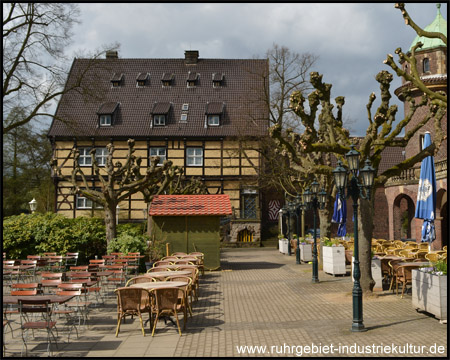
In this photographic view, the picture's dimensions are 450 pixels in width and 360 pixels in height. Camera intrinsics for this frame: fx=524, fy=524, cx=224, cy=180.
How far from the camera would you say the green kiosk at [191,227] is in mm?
20531

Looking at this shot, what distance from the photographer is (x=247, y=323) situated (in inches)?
398

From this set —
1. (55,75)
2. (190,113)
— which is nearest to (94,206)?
(190,113)

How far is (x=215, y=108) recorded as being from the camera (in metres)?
40.6

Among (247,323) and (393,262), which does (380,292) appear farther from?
(247,323)

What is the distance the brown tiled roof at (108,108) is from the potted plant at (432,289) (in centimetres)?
3308

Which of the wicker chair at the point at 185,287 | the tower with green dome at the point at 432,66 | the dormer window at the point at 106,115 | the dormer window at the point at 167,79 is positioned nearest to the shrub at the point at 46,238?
the wicker chair at the point at 185,287

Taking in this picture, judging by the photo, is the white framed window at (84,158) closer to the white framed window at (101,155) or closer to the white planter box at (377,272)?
the white framed window at (101,155)

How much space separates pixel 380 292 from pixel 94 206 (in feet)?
88.6

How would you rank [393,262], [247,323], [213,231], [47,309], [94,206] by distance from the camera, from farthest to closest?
[94,206] < [213,231] < [393,262] < [247,323] < [47,309]

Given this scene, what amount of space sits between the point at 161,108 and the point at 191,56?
22.9ft

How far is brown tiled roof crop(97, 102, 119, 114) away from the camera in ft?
133

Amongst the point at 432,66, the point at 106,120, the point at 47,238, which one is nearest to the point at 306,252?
the point at 47,238

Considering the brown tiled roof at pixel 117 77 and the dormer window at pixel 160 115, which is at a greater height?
the brown tiled roof at pixel 117 77

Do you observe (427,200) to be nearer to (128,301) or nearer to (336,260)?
(336,260)
